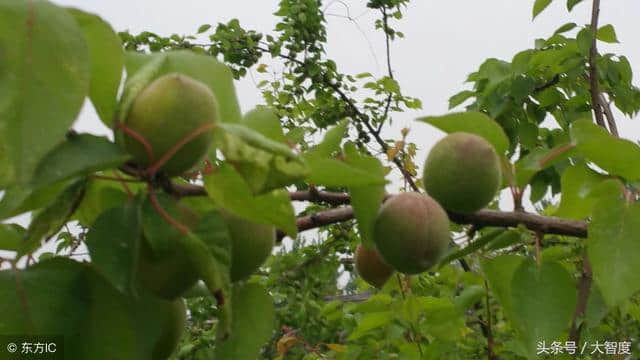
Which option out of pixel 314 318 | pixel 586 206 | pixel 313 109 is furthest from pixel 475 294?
pixel 313 109

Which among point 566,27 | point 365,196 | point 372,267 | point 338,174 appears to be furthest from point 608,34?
point 338,174

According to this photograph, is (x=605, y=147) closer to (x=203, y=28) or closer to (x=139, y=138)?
(x=139, y=138)

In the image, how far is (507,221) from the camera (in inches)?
37.4

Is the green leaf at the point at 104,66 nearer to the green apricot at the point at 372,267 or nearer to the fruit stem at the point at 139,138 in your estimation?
the fruit stem at the point at 139,138

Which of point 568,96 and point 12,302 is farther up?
point 568,96

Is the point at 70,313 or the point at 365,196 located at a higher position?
the point at 365,196

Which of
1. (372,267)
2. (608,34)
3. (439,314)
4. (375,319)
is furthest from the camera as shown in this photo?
(608,34)

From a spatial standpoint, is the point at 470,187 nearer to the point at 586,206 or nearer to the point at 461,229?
the point at 586,206

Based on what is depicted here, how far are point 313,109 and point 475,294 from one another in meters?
3.00

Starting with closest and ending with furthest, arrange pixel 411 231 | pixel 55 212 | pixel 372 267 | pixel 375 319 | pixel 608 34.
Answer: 1. pixel 55 212
2. pixel 411 231
3. pixel 372 267
4. pixel 375 319
5. pixel 608 34

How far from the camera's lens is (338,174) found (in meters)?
0.70

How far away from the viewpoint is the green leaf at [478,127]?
0.99 metres

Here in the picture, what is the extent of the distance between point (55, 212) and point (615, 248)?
714 millimetres

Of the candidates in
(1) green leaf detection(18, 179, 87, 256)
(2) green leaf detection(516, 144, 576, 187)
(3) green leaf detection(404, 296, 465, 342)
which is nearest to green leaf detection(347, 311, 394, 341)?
(3) green leaf detection(404, 296, 465, 342)
